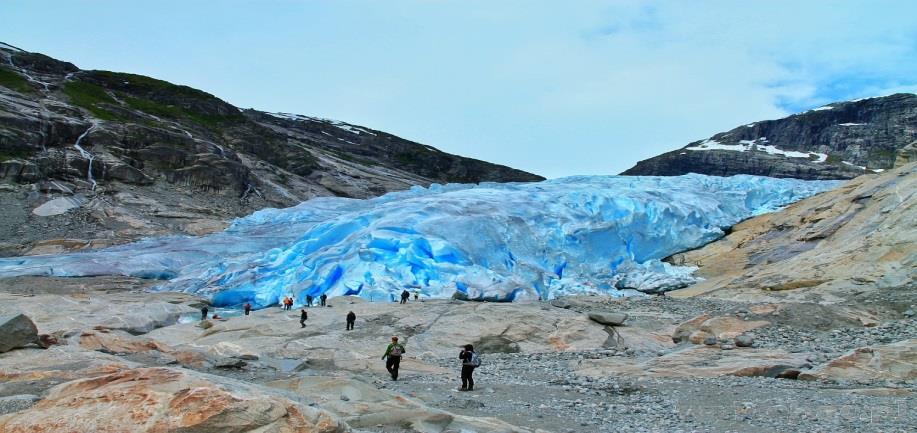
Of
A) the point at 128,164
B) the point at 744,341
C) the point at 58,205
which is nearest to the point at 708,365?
the point at 744,341

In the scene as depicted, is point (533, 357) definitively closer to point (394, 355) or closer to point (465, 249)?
point (394, 355)

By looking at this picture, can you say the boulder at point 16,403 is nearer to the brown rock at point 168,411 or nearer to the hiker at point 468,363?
the brown rock at point 168,411

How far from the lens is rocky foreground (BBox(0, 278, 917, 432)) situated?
719cm

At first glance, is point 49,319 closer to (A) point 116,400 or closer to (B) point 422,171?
(A) point 116,400

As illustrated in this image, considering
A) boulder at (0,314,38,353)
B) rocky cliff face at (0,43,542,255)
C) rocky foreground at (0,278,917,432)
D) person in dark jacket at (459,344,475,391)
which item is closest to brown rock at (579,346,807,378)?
rocky foreground at (0,278,917,432)

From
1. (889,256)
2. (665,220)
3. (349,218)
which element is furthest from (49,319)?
(665,220)

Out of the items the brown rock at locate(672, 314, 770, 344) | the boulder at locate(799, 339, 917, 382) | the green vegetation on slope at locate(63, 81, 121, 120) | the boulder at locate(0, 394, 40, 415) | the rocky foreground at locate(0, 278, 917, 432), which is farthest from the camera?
the green vegetation on slope at locate(63, 81, 121, 120)

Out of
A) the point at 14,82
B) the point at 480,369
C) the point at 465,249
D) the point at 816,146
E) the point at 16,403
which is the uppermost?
the point at 816,146

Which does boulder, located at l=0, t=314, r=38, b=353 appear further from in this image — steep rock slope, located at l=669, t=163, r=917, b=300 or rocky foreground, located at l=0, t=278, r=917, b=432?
steep rock slope, located at l=669, t=163, r=917, b=300

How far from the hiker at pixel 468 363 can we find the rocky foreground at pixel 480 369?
271 millimetres

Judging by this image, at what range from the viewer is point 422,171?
118938 millimetres

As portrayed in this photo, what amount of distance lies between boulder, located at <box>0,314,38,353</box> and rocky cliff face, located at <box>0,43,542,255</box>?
36.6 metres

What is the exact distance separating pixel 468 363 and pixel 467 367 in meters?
0.14

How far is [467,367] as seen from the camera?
13.8 m
